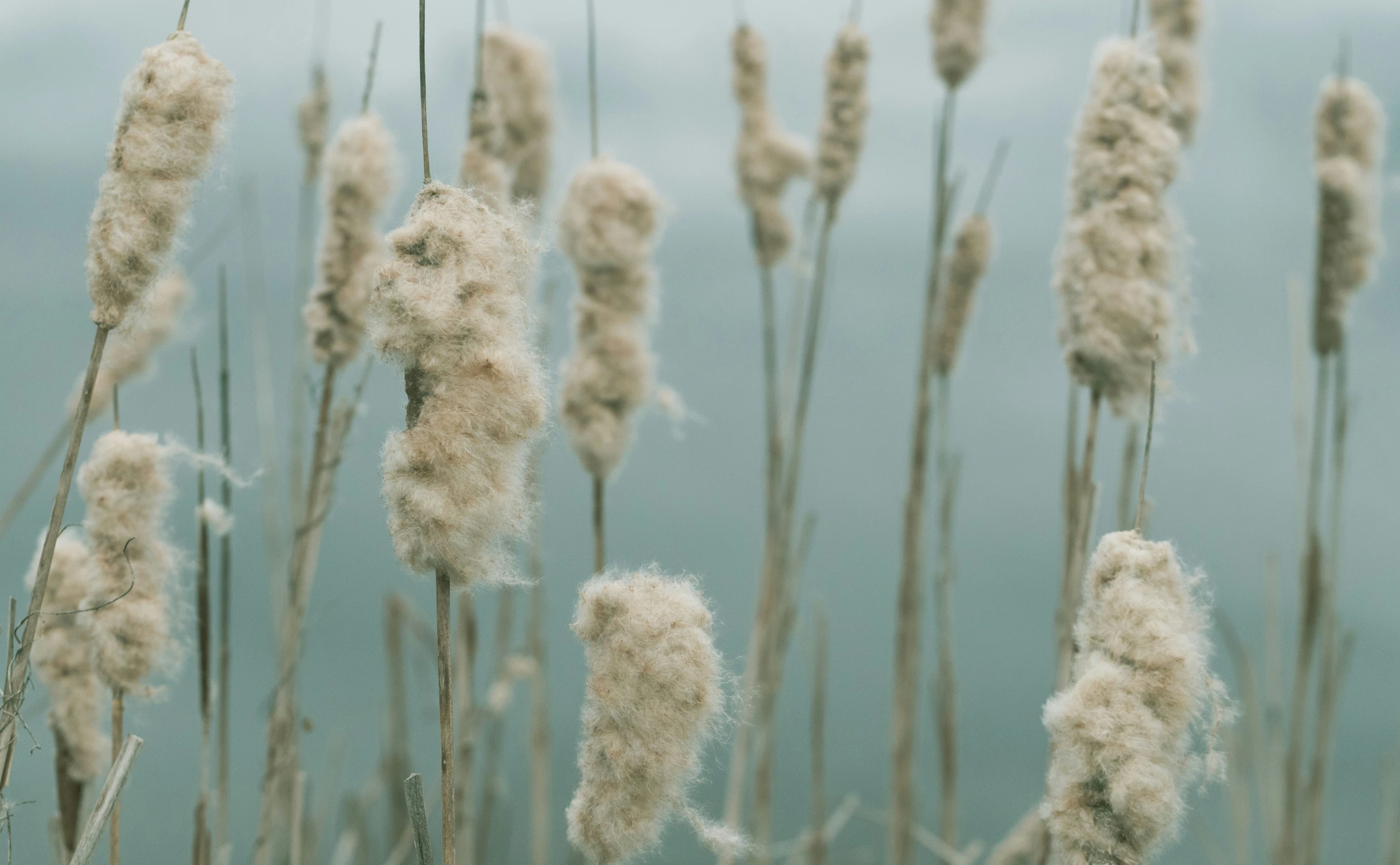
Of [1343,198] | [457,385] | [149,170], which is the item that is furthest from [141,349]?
[1343,198]

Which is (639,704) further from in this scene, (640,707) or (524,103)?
(524,103)

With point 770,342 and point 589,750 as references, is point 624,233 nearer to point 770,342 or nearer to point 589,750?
point 770,342

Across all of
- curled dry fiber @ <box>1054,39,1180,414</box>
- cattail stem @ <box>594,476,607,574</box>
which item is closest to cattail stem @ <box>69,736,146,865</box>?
cattail stem @ <box>594,476,607,574</box>

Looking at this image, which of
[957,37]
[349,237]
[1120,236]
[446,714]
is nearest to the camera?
[446,714]

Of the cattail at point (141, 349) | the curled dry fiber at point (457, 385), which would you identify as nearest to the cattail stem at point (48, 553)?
the curled dry fiber at point (457, 385)

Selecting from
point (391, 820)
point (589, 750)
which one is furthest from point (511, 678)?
point (589, 750)

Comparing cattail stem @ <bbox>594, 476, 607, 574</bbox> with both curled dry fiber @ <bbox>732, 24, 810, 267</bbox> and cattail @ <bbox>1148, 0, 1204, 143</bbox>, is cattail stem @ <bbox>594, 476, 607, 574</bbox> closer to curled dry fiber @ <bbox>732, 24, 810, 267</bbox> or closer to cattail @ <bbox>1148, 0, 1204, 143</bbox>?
curled dry fiber @ <bbox>732, 24, 810, 267</bbox>
